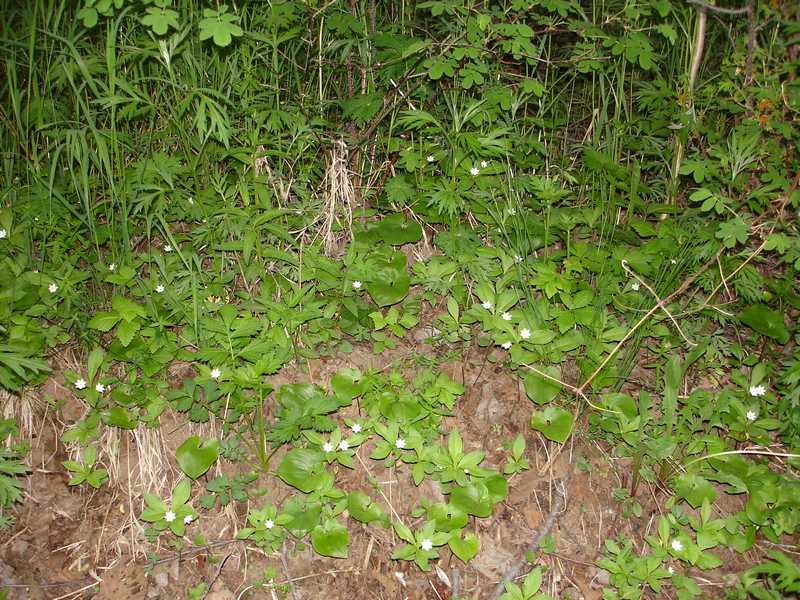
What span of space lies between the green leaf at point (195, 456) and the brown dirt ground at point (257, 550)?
130 mm

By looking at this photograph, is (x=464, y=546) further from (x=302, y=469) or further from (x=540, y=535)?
(x=302, y=469)

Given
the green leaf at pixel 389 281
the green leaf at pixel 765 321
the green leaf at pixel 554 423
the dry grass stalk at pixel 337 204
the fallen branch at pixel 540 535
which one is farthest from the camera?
the dry grass stalk at pixel 337 204

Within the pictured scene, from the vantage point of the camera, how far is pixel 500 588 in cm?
212

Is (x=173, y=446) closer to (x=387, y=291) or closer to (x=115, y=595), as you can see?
(x=115, y=595)

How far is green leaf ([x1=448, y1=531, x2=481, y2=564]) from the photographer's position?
210 cm

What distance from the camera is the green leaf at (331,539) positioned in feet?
6.93

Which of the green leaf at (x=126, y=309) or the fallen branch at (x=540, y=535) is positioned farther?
the green leaf at (x=126, y=309)

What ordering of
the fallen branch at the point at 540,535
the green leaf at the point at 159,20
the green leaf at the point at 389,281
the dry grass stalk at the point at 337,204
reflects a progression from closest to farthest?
the green leaf at the point at 159,20
the fallen branch at the point at 540,535
the green leaf at the point at 389,281
the dry grass stalk at the point at 337,204

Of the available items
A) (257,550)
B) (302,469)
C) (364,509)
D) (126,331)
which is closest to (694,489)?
(364,509)

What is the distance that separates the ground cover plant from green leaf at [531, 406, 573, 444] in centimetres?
2

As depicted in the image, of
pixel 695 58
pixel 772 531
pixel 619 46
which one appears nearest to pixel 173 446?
pixel 772 531

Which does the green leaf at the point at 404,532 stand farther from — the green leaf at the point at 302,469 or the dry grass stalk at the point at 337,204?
the dry grass stalk at the point at 337,204

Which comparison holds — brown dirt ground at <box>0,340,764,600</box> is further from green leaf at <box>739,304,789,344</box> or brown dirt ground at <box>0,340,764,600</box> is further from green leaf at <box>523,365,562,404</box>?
green leaf at <box>739,304,789,344</box>

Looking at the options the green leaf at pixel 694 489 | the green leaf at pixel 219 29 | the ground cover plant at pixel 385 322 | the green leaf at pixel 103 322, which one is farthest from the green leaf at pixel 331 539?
the green leaf at pixel 219 29
